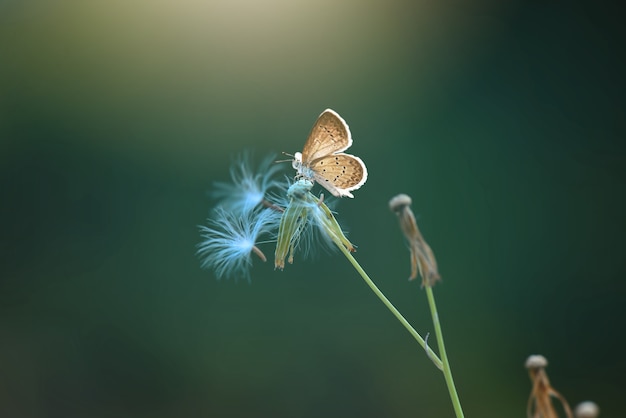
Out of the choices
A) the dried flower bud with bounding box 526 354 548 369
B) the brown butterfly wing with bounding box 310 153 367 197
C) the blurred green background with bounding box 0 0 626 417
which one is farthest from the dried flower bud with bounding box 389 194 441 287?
the blurred green background with bounding box 0 0 626 417

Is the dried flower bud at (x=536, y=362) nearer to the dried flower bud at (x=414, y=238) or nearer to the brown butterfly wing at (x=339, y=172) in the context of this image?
the dried flower bud at (x=414, y=238)

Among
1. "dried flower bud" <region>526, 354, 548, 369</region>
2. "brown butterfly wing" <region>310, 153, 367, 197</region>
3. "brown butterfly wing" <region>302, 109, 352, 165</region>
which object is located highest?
"brown butterfly wing" <region>302, 109, 352, 165</region>

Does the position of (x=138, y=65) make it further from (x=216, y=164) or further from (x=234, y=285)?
(x=234, y=285)

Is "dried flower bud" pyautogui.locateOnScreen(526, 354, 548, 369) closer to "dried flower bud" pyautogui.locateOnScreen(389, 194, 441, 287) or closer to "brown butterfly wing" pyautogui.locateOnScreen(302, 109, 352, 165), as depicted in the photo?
"dried flower bud" pyautogui.locateOnScreen(389, 194, 441, 287)

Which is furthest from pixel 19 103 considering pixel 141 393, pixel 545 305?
pixel 545 305

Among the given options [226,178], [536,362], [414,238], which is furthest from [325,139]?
[226,178]

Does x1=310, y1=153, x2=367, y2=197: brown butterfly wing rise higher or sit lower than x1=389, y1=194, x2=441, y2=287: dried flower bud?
higher

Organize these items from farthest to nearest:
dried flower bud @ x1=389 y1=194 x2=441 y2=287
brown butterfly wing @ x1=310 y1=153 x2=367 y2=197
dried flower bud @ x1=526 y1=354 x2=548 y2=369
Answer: brown butterfly wing @ x1=310 y1=153 x2=367 y2=197, dried flower bud @ x1=389 y1=194 x2=441 y2=287, dried flower bud @ x1=526 y1=354 x2=548 y2=369
